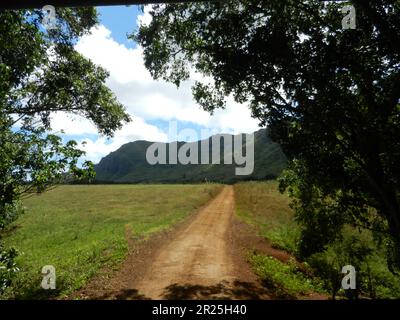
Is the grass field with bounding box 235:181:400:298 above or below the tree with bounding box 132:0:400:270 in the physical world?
below

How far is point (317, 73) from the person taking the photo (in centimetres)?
1180

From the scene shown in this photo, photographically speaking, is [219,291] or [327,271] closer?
[219,291]

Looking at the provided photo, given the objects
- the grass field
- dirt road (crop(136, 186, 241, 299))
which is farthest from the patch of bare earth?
the grass field

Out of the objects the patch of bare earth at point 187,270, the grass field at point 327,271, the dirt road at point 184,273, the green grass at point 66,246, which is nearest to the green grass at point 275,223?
the grass field at point 327,271

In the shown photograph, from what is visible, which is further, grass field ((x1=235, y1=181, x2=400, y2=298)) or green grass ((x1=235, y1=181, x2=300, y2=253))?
green grass ((x1=235, y1=181, x2=300, y2=253))

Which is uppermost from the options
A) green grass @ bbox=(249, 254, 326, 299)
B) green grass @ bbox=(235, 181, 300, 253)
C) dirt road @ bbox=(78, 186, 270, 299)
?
green grass @ bbox=(235, 181, 300, 253)

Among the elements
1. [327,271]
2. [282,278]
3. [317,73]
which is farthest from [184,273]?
[317,73]

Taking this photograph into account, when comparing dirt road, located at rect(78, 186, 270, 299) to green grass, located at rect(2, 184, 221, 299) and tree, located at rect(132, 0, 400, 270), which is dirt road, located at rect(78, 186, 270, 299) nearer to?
green grass, located at rect(2, 184, 221, 299)

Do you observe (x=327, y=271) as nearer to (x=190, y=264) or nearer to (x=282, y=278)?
(x=282, y=278)

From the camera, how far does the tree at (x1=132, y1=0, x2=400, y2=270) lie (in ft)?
37.9

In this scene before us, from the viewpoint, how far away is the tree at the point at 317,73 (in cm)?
1155

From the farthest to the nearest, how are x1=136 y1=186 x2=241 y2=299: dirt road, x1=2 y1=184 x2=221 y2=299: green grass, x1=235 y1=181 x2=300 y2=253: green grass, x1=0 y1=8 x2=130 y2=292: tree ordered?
x1=235 y1=181 x2=300 y2=253: green grass, x1=2 y1=184 x2=221 y2=299: green grass, x1=136 y1=186 x2=241 y2=299: dirt road, x1=0 y1=8 x2=130 y2=292: tree

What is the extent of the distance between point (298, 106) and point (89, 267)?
13.7 m
